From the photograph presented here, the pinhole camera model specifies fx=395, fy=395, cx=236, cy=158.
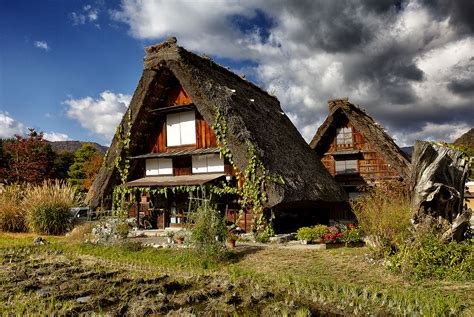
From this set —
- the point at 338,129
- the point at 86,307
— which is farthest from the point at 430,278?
the point at 338,129

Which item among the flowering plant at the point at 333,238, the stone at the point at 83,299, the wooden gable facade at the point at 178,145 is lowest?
the stone at the point at 83,299

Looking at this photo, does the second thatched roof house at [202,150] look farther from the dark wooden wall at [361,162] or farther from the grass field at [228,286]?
the grass field at [228,286]

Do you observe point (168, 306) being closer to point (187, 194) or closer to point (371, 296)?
point (371, 296)

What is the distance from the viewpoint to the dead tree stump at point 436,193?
26.6ft

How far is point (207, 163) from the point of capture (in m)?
16.0

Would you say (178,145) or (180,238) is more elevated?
(178,145)

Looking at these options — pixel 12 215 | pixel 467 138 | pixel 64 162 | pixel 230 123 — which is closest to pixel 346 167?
pixel 230 123

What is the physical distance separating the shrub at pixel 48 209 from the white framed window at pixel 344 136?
1347 cm

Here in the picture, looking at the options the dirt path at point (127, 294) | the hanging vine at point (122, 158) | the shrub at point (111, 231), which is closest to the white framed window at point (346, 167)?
the hanging vine at point (122, 158)

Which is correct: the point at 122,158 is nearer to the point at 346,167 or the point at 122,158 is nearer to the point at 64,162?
the point at 346,167

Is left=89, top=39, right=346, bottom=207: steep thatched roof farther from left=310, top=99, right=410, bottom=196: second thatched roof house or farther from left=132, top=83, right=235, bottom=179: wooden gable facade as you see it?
left=310, top=99, right=410, bottom=196: second thatched roof house

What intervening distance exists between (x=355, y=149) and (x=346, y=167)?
1.06 meters

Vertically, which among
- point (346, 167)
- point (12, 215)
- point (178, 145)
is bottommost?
point (12, 215)

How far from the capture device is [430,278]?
727cm
